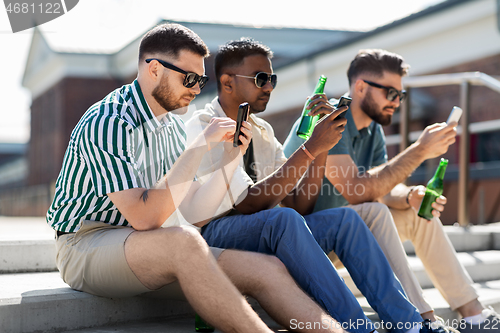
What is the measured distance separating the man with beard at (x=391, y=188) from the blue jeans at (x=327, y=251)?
0.82ft

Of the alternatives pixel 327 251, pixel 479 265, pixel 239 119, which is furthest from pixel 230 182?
pixel 479 265

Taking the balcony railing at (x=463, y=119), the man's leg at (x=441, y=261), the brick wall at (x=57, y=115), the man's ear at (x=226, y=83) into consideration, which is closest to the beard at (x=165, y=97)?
the man's ear at (x=226, y=83)

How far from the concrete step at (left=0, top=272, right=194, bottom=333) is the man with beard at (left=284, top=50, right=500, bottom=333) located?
107 centimetres

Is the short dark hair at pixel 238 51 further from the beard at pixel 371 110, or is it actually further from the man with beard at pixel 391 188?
the beard at pixel 371 110

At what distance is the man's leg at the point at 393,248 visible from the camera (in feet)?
8.18

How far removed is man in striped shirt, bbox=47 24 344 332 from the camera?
1896mm

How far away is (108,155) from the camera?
201 centimetres

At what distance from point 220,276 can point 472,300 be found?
1681mm

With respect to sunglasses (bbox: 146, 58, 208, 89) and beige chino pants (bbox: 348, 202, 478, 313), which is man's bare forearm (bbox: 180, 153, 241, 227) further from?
beige chino pants (bbox: 348, 202, 478, 313)

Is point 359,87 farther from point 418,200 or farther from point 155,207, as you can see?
point 155,207

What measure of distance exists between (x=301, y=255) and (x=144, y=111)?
0.92 meters

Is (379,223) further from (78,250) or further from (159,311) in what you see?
(78,250)

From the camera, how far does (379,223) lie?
103 inches

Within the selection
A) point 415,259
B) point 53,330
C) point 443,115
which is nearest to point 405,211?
point 415,259
